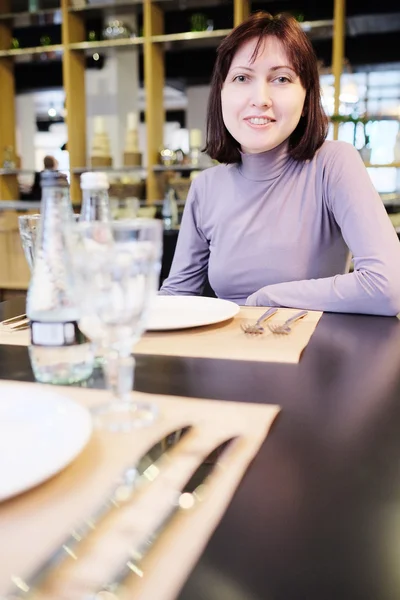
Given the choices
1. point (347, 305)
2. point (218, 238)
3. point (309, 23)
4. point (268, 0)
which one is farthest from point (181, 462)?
point (268, 0)

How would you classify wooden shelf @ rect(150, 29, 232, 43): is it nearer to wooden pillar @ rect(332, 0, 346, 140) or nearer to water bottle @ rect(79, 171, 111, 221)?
wooden pillar @ rect(332, 0, 346, 140)

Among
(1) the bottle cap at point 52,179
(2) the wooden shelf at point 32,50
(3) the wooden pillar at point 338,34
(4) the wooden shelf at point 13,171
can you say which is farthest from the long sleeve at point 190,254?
(4) the wooden shelf at point 13,171

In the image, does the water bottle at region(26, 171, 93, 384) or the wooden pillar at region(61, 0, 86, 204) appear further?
the wooden pillar at region(61, 0, 86, 204)

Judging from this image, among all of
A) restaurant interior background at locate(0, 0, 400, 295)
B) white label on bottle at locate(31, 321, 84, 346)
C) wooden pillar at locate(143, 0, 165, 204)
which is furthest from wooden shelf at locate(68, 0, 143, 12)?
white label on bottle at locate(31, 321, 84, 346)

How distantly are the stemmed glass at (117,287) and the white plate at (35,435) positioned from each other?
0.14 feet

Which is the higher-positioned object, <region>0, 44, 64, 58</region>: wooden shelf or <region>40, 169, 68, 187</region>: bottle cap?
<region>0, 44, 64, 58</region>: wooden shelf

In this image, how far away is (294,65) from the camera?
55.3 inches

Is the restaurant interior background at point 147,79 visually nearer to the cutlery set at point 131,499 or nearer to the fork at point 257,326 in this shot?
the fork at point 257,326

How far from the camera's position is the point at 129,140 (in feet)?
14.4

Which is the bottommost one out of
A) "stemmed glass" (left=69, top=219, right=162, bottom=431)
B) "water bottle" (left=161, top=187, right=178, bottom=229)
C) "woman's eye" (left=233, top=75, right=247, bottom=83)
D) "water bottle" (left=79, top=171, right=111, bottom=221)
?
"water bottle" (left=161, top=187, right=178, bottom=229)

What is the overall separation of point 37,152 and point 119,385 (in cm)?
522

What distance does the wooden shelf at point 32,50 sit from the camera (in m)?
4.32

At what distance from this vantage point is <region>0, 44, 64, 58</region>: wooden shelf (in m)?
4.32

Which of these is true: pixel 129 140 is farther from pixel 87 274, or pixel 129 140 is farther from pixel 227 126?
pixel 87 274
